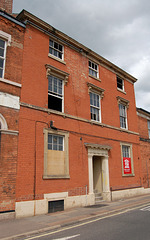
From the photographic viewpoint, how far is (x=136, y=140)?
19.0 metres

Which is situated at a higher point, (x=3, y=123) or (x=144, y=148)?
(x=3, y=123)

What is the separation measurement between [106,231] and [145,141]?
49.8ft

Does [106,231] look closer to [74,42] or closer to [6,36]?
[6,36]

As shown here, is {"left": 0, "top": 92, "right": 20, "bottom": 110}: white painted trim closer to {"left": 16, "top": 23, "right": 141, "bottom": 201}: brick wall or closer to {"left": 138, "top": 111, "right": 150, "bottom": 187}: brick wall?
{"left": 16, "top": 23, "right": 141, "bottom": 201}: brick wall

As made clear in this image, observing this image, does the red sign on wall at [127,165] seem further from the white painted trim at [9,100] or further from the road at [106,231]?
the white painted trim at [9,100]

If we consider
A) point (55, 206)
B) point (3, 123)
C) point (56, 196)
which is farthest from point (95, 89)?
point (55, 206)

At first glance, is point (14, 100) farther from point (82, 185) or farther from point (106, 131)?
point (106, 131)

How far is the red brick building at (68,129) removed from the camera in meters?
10.6

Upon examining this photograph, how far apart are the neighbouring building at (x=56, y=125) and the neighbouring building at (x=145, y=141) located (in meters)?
1.57

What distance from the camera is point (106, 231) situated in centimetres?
686

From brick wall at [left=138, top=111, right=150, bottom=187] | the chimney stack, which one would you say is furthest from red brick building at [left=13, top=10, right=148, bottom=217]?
brick wall at [left=138, top=111, right=150, bottom=187]

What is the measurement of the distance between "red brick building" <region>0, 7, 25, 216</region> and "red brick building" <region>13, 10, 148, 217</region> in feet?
1.18

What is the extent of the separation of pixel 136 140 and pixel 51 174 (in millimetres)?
10527

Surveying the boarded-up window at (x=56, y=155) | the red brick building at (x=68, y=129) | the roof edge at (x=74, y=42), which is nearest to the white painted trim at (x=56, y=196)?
the red brick building at (x=68, y=129)
